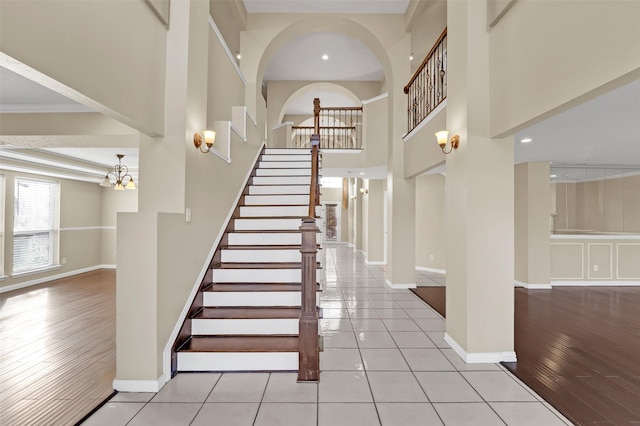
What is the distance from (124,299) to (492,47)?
410cm

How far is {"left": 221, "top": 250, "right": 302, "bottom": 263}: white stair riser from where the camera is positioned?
403cm

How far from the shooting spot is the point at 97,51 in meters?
2.29

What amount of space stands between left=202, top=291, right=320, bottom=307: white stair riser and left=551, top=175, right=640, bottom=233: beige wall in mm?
6287

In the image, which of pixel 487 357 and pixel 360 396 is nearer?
pixel 360 396

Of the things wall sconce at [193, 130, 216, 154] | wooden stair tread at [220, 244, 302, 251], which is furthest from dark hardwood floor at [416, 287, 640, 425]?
wall sconce at [193, 130, 216, 154]

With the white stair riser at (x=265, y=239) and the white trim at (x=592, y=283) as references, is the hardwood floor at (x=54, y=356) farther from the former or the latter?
the white trim at (x=592, y=283)

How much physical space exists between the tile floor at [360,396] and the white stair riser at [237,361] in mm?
63

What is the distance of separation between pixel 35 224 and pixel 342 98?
9389 millimetres

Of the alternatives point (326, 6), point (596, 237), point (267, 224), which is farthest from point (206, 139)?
point (596, 237)

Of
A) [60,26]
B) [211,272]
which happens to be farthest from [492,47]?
[211,272]

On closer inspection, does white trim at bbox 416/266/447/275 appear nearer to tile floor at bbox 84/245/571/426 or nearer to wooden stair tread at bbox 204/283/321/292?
tile floor at bbox 84/245/571/426

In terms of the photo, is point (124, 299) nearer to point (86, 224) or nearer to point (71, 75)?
point (71, 75)

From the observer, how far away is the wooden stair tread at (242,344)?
2.92 metres

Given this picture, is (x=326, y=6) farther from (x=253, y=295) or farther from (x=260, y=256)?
(x=253, y=295)
